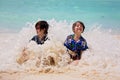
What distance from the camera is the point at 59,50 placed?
223cm

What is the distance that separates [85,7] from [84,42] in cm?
31

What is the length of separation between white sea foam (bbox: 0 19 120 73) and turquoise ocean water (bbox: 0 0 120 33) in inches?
2.1

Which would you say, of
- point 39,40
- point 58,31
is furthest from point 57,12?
point 39,40

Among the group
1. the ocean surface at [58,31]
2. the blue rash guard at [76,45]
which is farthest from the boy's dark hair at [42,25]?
the blue rash guard at [76,45]

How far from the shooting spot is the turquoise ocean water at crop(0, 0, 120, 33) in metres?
2.38

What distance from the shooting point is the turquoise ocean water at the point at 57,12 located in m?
2.38

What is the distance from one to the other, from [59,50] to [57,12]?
31 centimetres

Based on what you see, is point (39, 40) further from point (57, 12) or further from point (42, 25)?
point (57, 12)

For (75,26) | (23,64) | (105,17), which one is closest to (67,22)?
(75,26)

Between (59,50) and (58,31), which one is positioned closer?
(59,50)

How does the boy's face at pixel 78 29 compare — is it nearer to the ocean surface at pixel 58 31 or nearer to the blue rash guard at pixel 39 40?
the ocean surface at pixel 58 31

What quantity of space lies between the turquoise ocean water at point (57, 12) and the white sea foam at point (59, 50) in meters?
0.05

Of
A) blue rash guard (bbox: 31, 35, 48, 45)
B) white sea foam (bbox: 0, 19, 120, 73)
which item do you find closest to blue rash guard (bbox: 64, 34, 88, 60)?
white sea foam (bbox: 0, 19, 120, 73)

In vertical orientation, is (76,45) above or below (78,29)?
below
